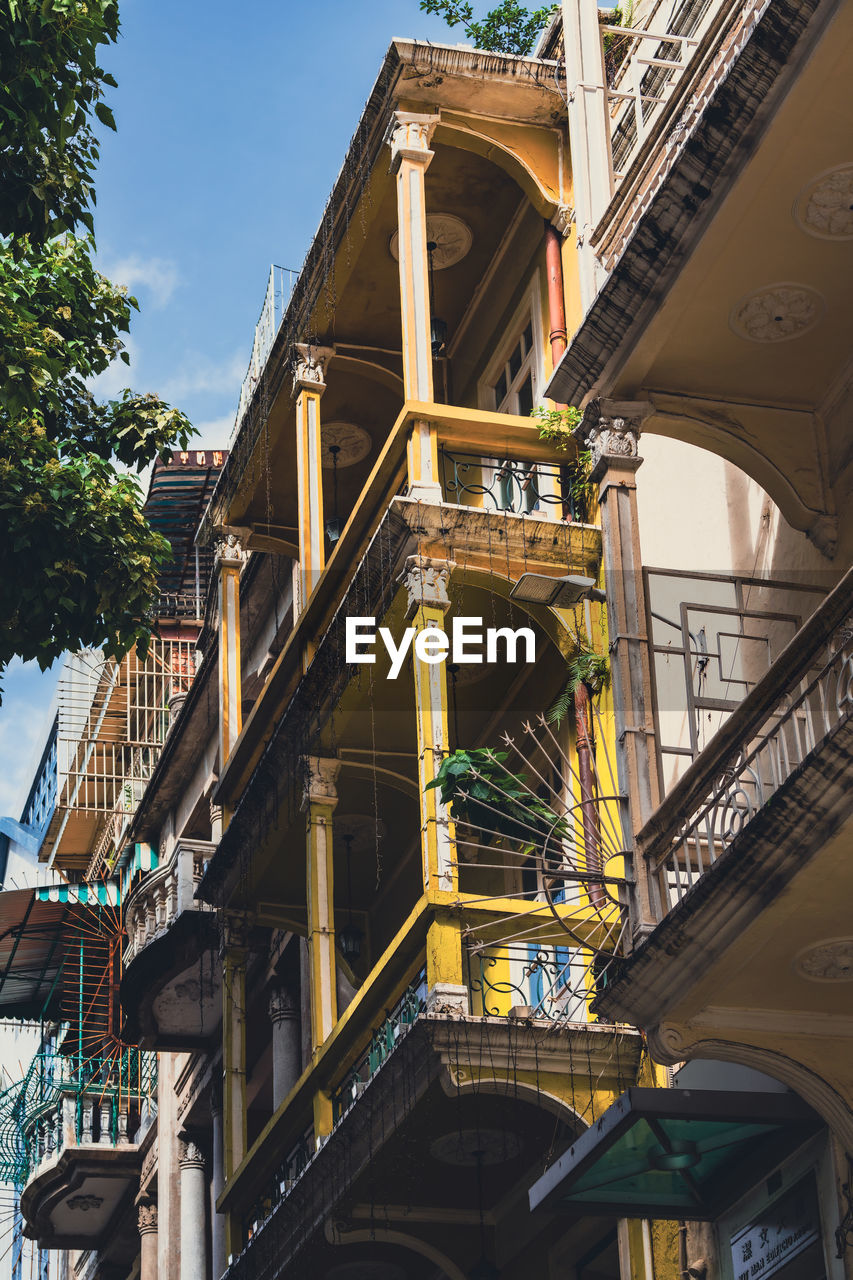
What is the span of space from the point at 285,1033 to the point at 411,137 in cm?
949

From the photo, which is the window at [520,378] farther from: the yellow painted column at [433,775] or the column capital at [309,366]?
the yellow painted column at [433,775]

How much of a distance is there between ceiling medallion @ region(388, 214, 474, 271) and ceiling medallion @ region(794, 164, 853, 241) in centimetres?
836

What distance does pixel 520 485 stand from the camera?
51.3 ft

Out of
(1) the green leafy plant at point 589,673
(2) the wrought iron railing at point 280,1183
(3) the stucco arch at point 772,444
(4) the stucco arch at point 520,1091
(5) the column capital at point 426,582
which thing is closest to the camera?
(3) the stucco arch at point 772,444

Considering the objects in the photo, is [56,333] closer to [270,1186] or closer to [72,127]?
[72,127]

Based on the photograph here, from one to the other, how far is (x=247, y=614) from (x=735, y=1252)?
15.4 metres

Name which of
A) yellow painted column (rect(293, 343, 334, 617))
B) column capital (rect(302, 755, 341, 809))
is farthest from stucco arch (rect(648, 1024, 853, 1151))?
yellow painted column (rect(293, 343, 334, 617))

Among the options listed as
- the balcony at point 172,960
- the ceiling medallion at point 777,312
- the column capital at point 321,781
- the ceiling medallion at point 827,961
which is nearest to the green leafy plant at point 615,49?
the column capital at point 321,781

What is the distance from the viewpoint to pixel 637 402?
38.2 ft

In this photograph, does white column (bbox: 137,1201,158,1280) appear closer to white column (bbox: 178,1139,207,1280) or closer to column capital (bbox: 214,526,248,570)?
white column (bbox: 178,1139,207,1280)

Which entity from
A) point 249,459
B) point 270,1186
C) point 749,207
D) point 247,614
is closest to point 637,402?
point 749,207

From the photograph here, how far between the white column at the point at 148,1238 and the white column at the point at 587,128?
1628 centimetres

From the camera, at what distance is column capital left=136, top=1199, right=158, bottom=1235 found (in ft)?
91.0

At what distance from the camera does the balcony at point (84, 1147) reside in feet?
92.9
